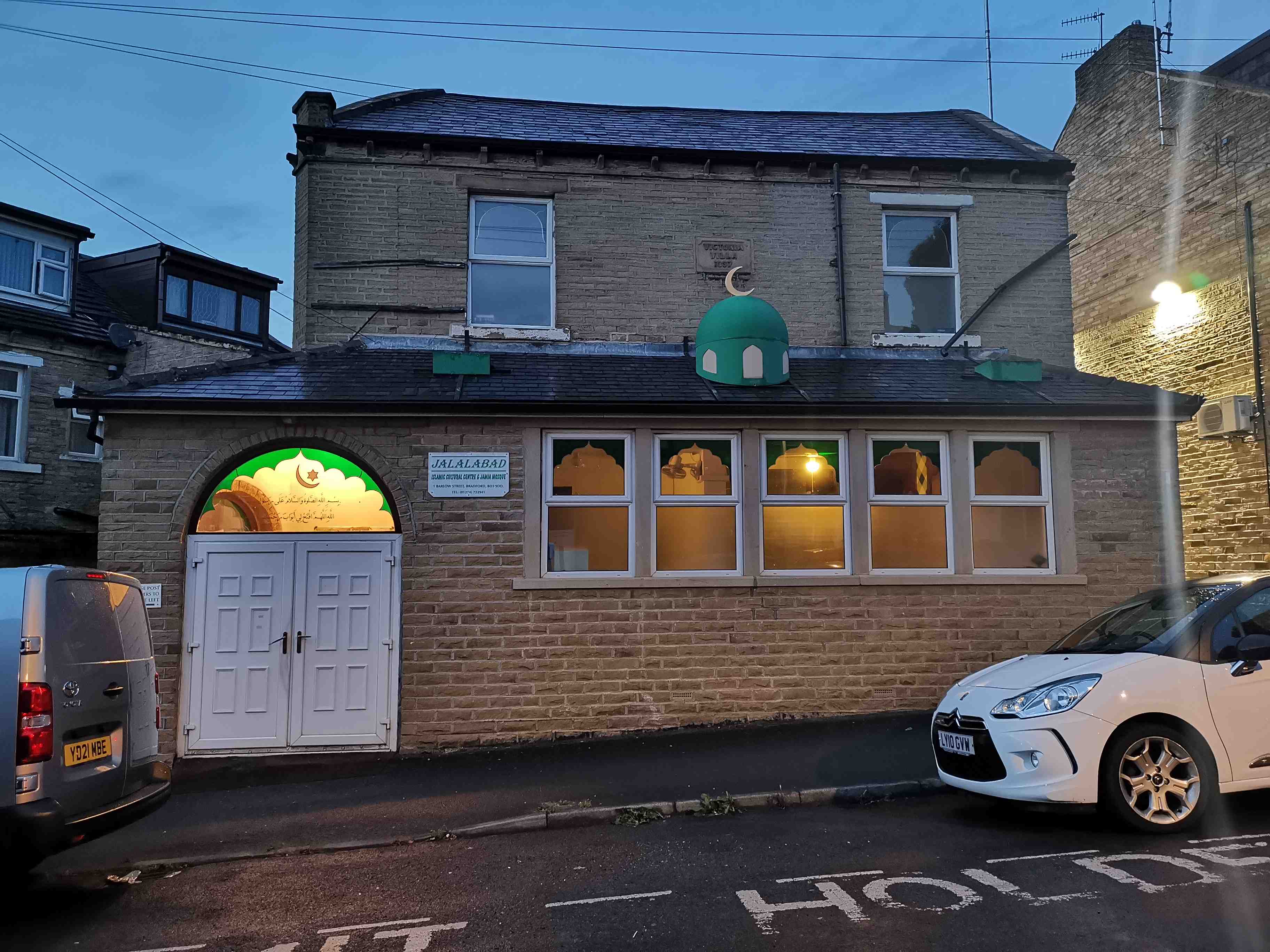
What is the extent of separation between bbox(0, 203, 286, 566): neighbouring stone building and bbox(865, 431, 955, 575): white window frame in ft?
44.7

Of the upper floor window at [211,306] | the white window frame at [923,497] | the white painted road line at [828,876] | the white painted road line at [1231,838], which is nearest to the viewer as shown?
the white painted road line at [828,876]

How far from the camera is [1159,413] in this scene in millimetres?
10250

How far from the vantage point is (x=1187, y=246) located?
1526 cm

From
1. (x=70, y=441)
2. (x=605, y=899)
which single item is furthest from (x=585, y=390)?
(x=70, y=441)

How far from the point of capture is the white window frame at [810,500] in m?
9.98

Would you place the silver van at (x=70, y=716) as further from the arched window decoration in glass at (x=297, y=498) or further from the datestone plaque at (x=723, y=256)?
the datestone plaque at (x=723, y=256)

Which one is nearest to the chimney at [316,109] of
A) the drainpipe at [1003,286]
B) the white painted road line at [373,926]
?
the drainpipe at [1003,286]

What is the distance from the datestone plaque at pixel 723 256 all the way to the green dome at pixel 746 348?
1.34 metres

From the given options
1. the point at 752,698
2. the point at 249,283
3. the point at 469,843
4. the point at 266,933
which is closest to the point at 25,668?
the point at 266,933

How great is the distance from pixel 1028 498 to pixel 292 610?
790 centimetres

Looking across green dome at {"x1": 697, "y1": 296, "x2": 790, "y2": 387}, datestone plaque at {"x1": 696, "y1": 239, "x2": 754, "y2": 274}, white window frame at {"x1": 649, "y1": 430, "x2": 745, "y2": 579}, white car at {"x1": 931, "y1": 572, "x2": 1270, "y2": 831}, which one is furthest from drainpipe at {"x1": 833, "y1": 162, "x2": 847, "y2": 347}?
white car at {"x1": 931, "y1": 572, "x2": 1270, "y2": 831}

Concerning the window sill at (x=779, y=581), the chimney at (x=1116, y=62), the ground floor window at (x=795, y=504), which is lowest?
the window sill at (x=779, y=581)

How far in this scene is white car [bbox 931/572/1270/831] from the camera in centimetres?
566

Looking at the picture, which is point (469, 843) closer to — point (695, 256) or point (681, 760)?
point (681, 760)
